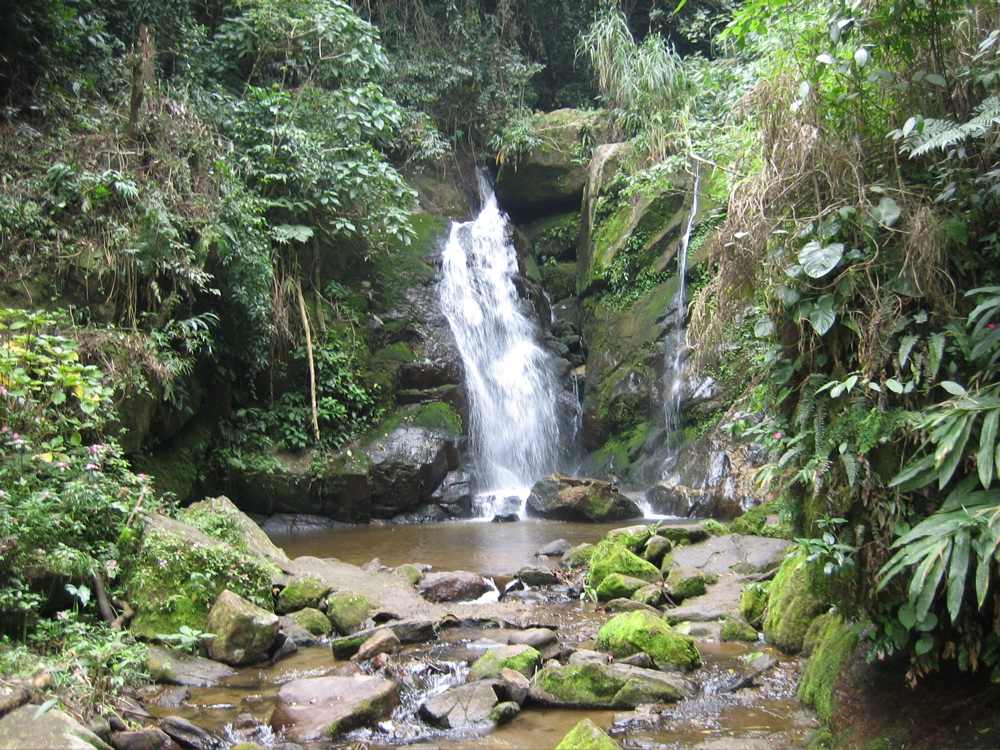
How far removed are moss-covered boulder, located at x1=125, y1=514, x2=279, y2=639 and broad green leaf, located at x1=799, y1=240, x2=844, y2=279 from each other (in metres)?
4.36

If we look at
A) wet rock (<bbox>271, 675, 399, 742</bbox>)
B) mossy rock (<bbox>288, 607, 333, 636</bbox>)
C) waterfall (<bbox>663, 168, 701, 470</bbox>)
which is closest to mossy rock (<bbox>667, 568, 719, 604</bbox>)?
mossy rock (<bbox>288, 607, 333, 636</bbox>)

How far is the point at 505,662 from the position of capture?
4988 millimetres

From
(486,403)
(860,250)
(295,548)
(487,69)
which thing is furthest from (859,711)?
(487,69)

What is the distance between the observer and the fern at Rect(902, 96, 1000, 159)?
332 centimetres

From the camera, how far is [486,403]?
13820 mm

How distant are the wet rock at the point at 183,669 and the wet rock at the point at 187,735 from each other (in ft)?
2.26

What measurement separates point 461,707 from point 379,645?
1189mm

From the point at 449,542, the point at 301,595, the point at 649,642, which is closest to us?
the point at 649,642

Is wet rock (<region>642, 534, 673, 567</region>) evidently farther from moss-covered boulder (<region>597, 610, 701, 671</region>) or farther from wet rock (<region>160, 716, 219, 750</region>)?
wet rock (<region>160, 716, 219, 750</region>)

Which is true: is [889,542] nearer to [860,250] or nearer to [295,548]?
[860,250]

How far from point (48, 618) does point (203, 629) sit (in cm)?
108

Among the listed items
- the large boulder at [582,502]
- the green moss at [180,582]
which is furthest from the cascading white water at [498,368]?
the green moss at [180,582]

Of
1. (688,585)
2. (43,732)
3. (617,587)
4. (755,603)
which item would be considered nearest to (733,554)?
(688,585)

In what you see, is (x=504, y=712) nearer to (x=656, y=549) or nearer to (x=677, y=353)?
(x=656, y=549)
